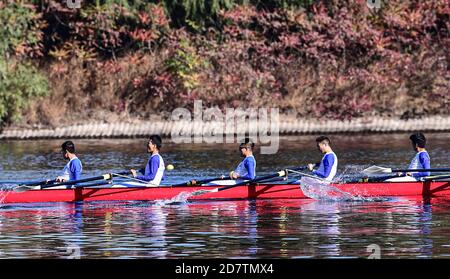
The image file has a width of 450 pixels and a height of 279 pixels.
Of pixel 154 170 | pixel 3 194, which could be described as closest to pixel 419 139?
pixel 154 170

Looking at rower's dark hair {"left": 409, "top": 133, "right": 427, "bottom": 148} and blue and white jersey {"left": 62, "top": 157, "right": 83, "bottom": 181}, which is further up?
rower's dark hair {"left": 409, "top": 133, "right": 427, "bottom": 148}

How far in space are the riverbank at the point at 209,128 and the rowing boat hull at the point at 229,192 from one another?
70.8 feet

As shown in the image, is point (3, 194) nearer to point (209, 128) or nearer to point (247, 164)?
point (247, 164)

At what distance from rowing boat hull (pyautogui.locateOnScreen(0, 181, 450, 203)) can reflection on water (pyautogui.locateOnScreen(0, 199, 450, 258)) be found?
0.34 metres

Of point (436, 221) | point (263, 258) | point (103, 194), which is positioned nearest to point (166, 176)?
point (103, 194)

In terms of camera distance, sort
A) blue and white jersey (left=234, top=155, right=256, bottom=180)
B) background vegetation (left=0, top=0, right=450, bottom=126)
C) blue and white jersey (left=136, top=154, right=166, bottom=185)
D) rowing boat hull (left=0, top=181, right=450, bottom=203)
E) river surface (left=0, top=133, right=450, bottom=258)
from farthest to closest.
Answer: background vegetation (left=0, top=0, right=450, bottom=126) → blue and white jersey (left=234, top=155, right=256, bottom=180) → blue and white jersey (left=136, top=154, right=166, bottom=185) → rowing boat hull (left=0, top=181, right=450, bottom=203) → river surface (left=0, top=133, right=450, bottom=258)

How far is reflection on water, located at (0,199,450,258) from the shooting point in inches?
1015

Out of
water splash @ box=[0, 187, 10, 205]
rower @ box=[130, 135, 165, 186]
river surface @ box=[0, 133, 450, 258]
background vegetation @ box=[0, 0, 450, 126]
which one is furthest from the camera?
background vegetation @ box=[0, 0, 450, 126]

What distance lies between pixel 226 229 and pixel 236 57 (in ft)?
98.8

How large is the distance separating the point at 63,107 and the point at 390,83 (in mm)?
14250

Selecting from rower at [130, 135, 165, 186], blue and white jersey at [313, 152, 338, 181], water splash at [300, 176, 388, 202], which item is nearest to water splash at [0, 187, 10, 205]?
rower at [130, 135, 165, 186]

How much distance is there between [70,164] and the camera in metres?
34.1

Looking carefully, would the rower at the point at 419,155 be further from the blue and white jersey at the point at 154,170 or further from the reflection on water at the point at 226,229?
the blue and white jersey at the point at 154,170

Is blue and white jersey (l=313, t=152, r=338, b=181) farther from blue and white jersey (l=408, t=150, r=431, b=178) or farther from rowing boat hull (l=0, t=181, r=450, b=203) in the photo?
blue and white jersey (l=408, t=150, r=431, b=178)
